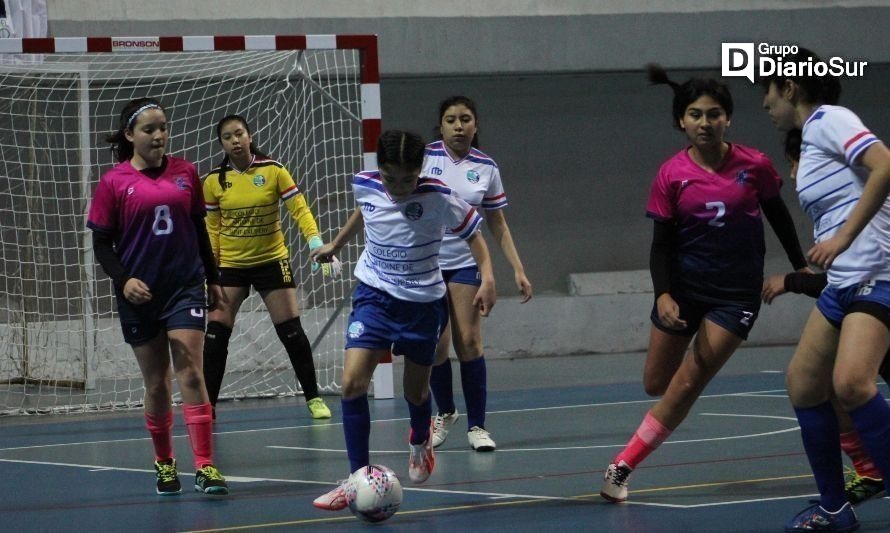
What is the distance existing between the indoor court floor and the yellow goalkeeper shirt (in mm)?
1131

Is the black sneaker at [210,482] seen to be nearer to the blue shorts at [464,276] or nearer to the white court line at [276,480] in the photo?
the white court line at [276,480]

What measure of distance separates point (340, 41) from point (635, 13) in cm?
493

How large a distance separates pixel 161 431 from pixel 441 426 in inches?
74.4

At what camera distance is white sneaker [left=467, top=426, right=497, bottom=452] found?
24.5ft

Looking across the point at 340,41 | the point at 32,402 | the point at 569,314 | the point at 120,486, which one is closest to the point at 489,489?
the point at 120,486

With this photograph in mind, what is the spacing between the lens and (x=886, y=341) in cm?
454

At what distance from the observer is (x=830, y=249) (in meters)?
4.39

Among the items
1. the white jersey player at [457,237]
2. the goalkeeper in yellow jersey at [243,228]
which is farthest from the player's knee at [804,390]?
the goalkeeper in yellow jersey at [243,228]

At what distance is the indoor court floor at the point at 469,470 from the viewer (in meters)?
5.43

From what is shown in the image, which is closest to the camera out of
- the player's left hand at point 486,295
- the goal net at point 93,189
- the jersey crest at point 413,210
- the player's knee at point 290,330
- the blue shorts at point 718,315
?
the jersey crest at point 413,210

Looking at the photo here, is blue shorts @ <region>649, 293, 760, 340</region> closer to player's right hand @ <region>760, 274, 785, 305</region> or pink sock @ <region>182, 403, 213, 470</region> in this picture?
player's right hand @ <region>760, 274, 785, 305</region>

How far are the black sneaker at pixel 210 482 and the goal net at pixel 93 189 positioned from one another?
4751 mm

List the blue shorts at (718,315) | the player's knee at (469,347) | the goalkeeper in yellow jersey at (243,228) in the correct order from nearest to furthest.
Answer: the blue shorts at (718,315) < the player's knee at (469,347) < the goalkeeper in yellow jersey at (243,228)

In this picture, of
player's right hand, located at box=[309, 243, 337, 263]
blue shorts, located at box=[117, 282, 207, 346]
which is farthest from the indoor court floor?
player's right hand, located at box=[309, 243, 337, 263]
